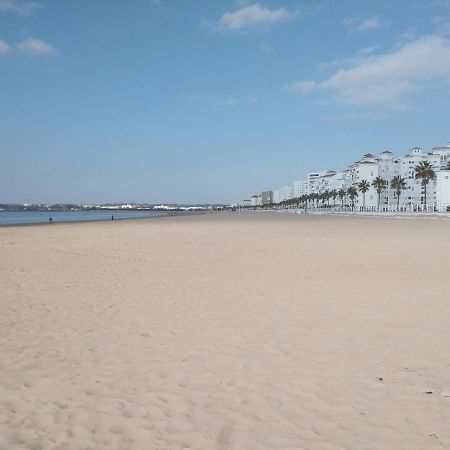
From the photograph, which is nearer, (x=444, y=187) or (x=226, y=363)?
(x=226, y=363)

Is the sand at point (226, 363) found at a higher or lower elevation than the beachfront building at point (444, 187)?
lower

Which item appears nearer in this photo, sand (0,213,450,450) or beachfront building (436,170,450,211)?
sand (0,213,450,450)

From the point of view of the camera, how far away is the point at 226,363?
5.44 meters

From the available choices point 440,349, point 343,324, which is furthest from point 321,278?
point 440,349

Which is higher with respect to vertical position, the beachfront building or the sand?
the beachfront building

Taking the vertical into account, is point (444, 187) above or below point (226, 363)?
above

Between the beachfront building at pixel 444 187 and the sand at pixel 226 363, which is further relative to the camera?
the beachfront building at pixel 444 187

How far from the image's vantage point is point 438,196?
97938mm

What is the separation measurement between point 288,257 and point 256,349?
10.3 m

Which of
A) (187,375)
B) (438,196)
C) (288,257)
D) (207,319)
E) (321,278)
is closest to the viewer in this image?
(187,375)

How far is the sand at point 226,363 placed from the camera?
3836mm

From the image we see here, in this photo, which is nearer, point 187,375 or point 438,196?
point 187,375

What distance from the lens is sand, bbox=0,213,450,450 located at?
12.6ft

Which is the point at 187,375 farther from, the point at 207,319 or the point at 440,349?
the point at 440,349
